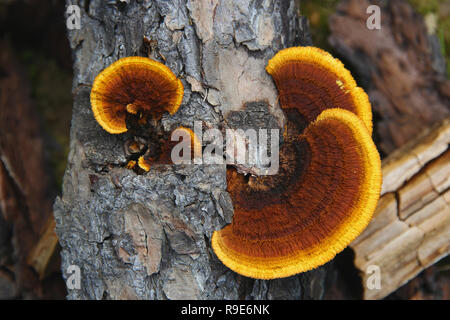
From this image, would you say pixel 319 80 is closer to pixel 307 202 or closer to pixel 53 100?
pixel 307 202

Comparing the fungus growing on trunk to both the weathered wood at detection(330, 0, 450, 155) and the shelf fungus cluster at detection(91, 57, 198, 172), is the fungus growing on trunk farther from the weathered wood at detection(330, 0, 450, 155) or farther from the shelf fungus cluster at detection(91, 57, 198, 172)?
the weathered wood at detection(330, 0, 450, 155)

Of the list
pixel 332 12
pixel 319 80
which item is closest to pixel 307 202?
pixel 319 80

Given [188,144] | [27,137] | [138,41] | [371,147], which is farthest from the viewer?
[27,137]

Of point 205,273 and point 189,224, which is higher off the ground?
point 189,224

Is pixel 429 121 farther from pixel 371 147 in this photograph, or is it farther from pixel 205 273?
pixel 205 273

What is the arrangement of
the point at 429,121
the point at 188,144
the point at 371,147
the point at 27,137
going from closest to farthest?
1. the point at 371,147
2. the point at 188,144
3. the point at 429,121
4. the point at 27,137

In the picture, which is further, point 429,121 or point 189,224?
point 429,121

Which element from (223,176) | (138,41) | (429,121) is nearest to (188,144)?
(223,176)

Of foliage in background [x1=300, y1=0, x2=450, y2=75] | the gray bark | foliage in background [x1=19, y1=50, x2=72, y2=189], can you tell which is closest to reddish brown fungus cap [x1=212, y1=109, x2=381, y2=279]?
the gray bark
